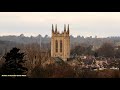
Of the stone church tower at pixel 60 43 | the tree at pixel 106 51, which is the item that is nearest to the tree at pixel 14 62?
the tree at pixel 106 51

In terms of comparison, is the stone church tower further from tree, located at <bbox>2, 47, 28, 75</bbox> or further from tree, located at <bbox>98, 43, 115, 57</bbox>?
tree, located at <bbox>2, 47, 28, 75</bbox>

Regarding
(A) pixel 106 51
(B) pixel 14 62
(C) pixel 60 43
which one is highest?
(C) pixel 60 43

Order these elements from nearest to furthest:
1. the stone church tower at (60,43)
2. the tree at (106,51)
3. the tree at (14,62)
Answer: the tree at (14,62) < the tree at (106,51) < the stone church tower at (60,43)

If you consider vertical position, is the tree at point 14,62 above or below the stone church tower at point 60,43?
below

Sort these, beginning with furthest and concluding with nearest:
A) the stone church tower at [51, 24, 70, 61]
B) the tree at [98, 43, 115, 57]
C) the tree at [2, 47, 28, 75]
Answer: the stone church tower at [51, 24, 70, 61] → the tree at [98, 43, 115, 57] → the tree at [2, 47, 28, 75]

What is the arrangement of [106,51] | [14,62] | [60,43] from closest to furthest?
1. [14,62]
2. [106,51]
3. [60,43]

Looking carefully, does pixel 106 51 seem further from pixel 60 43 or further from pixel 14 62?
pixel 14 62

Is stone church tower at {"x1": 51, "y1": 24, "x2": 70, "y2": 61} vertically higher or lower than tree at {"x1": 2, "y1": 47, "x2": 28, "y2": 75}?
higher

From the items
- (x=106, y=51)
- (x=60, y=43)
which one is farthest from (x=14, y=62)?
(x=60, y=43)

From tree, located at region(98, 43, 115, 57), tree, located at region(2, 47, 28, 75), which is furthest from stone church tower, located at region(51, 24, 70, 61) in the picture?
tree, located at region(2, 47, 28, 75)

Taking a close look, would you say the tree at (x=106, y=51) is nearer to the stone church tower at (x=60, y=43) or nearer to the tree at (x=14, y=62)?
the stone church tower at (x=60, y=43)
